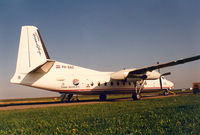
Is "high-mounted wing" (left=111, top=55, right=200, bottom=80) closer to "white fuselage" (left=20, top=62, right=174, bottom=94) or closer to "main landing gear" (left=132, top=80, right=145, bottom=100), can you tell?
"main landing gear" (left=132, top=80, right=145, bottom=100)

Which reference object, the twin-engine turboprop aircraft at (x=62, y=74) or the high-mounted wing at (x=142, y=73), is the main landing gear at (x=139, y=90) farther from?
the high-mounted wing at (x=142, y=73)

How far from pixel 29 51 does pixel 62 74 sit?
428 centimetres

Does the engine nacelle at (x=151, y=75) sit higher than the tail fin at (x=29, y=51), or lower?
lower

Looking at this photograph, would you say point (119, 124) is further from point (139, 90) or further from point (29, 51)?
point (139, 90)

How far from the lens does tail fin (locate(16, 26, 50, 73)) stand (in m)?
16.6

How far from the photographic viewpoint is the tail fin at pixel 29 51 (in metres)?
16.6

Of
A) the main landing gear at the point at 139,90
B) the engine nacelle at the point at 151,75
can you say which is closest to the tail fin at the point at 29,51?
the main landing gear at the point at 139,90

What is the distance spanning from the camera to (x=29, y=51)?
17.0m

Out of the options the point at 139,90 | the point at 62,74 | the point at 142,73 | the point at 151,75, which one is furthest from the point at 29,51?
the point at 151,75

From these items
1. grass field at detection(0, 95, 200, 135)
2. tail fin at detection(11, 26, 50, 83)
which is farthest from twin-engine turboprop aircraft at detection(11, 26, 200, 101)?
grass field at detection(0, 95, 200, 135)

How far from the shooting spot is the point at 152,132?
3.75 metres

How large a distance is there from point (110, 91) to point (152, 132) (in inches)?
708

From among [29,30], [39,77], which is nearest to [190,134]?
[39,77]

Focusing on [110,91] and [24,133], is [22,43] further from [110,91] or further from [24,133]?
[24,133]
